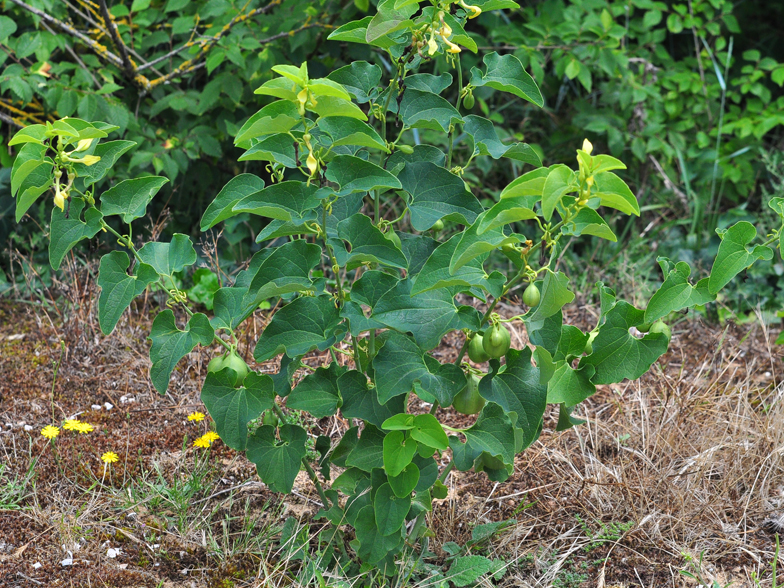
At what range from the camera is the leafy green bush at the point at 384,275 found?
1.29m

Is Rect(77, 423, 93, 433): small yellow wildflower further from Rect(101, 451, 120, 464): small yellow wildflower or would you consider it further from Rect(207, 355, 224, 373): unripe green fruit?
Rect(207, 355, 224, 373): unripe green fruit

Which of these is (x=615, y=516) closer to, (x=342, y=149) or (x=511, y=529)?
(x=511, y=529)

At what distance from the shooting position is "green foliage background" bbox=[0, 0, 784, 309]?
311 centimetres

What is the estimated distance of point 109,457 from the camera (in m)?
2.06

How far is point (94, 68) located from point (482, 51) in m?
1.76

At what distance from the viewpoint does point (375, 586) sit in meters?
1.75

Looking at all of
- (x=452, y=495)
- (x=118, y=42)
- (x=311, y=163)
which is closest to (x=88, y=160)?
(x=311, y=163)

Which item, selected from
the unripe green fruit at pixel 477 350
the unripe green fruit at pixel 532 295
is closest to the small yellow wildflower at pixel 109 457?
the unripe green fruit at pixel 477 350

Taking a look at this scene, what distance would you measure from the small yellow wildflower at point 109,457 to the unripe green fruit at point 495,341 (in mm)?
1215

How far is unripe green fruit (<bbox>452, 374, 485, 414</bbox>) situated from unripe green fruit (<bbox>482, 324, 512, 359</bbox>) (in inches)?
6.7

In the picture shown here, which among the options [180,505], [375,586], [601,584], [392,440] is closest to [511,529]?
[601,584]

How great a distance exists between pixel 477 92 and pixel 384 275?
2320 mm

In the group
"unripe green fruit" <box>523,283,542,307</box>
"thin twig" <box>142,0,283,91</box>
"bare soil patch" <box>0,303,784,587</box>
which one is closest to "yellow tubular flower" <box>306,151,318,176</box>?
"unripe green fruit" <box>523,283,542,307</box>

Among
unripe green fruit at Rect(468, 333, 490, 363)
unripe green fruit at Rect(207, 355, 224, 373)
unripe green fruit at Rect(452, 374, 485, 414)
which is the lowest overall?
unripe green fruit at Rect(452, 374, 485, 414)
